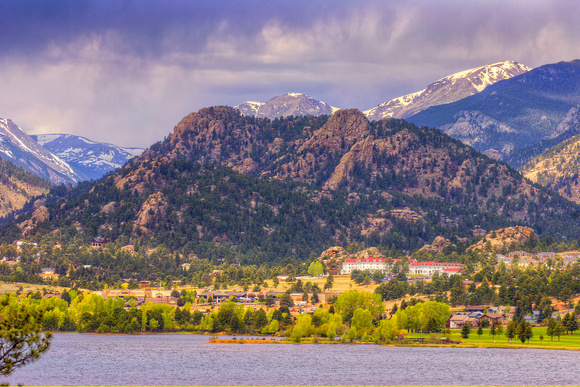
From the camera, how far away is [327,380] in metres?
150

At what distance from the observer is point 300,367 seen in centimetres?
16700

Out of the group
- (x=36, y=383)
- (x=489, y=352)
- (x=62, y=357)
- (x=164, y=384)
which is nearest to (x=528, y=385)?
(x=489, y=352)

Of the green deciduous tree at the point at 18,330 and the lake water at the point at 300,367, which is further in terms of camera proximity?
the lake water at the point at 300,367

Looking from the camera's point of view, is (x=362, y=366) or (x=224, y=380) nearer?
(x=224, y=380)

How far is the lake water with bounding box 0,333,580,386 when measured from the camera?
149m

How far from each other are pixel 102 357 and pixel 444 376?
7553cm

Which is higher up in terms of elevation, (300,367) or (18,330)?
(18,330)

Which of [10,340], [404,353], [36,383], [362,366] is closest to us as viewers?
[10,340]

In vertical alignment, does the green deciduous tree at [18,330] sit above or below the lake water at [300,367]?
above

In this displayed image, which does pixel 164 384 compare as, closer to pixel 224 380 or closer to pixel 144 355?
pixel 224 380

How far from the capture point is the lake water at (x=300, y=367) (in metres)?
149

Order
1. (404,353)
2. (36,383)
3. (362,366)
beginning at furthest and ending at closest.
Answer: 1. (404,353)
2. (362,366)
3. (36,383)

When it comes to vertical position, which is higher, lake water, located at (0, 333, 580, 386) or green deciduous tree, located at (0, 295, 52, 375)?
green deciduous tree, located at (0, 295, 52, 375)

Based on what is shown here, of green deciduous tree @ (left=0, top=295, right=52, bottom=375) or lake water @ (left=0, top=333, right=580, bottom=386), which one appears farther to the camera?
lake water @ (left=0, top=333, right=580, bottom=386)
